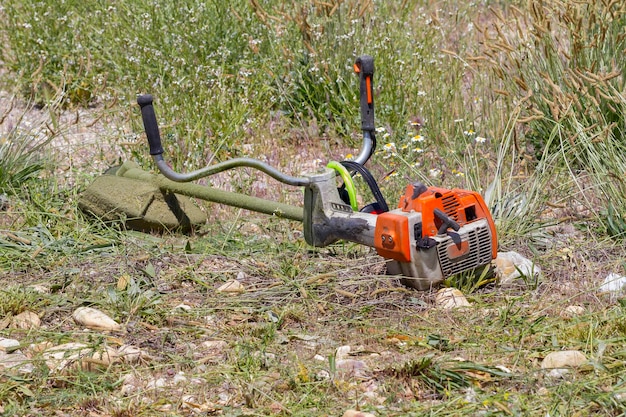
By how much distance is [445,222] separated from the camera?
11.4 ft

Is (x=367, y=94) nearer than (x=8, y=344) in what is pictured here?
No

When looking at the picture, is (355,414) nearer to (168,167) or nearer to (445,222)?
(445,222)

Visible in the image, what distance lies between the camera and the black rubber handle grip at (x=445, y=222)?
347 cm

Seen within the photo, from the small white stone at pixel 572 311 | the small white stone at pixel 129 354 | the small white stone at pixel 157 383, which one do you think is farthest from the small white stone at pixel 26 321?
the small white stone at pixel 572 311

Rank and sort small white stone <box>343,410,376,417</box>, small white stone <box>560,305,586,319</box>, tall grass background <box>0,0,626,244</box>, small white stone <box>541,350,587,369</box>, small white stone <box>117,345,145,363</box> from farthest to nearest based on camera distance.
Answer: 1. tall grass background <box>0,0,626,244</box>
2. small white stone <box>560,305,586,319</box>
3. small white stone <box>117,345,145,363</box>
4. small white stone <box>541,350,587,369</box>
5. small white stone <box>343,410,376,417</box>

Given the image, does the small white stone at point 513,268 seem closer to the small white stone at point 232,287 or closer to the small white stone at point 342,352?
the small white stone at point 342,352

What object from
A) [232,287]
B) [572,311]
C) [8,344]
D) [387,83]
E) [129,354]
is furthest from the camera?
[387,83]

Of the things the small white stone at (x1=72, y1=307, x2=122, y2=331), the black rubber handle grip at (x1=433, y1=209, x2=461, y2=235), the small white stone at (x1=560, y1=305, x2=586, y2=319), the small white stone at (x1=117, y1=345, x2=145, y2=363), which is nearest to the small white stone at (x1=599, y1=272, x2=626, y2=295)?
the small white stone at (x1=560, y1=305, x2=586, y2=319)

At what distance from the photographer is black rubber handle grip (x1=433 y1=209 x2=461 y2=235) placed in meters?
3.47

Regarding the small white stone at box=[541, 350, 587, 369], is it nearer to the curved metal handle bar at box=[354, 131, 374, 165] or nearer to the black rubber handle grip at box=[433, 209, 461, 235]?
the black rubber handle grip at box=[433, 209, 461, 235]

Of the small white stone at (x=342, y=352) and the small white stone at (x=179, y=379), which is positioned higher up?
the small white stone at (x=179, y=379)

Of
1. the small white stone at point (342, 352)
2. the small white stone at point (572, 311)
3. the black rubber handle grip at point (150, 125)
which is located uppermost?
the black rubber handle grip at point (150, 125)

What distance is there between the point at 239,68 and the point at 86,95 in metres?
1.13

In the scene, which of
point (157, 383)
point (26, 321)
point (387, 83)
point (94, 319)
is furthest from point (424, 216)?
point (387, 83)
